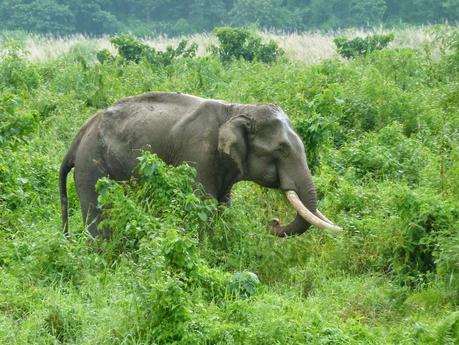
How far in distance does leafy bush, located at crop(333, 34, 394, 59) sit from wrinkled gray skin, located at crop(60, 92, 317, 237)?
13.2 meters

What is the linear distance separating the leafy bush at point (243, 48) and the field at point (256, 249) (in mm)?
9037

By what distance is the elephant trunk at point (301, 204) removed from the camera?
9883 mm

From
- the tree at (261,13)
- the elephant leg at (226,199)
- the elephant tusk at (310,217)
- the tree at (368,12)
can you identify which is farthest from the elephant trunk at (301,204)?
the tree at (261,13)

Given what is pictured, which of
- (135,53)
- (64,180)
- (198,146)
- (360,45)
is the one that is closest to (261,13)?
(360,45)

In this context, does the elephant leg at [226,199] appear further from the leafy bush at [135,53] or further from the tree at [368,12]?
the tree at [368,12]

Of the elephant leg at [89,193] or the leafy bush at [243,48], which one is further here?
the leafy bush at [243,48]

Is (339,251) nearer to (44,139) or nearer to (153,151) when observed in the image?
(153,151)

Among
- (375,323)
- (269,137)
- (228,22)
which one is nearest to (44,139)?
(269,137)

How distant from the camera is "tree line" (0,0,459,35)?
44.4 m

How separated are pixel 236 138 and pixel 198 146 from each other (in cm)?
41

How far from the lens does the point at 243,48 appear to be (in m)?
24.5

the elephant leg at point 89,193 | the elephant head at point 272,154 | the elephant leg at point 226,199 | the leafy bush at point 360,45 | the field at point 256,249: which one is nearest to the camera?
the field at point 256,249

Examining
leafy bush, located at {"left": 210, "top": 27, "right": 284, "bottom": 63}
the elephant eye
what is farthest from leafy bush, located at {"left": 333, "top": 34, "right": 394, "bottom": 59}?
the elephant eye

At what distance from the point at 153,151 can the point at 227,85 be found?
24.2ft
